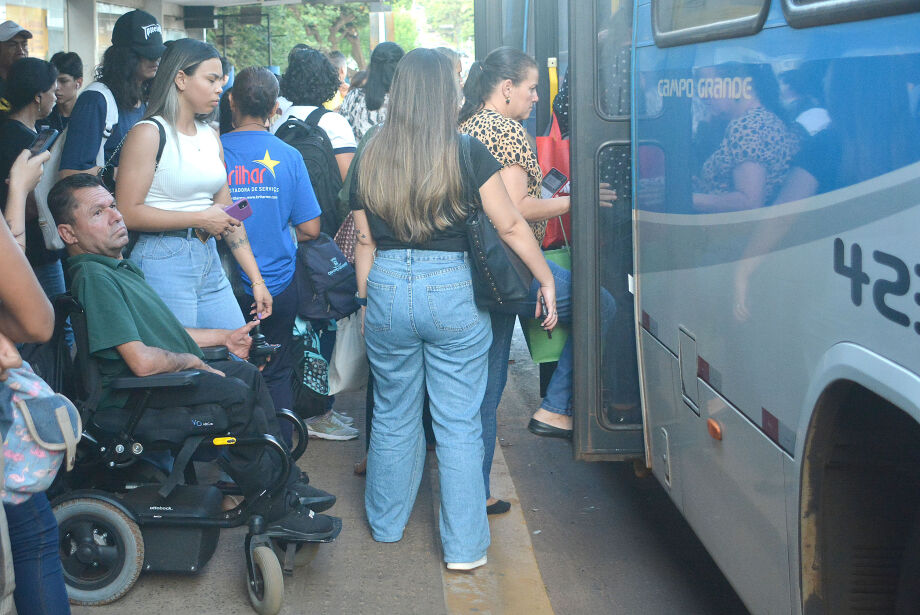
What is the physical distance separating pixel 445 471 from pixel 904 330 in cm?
248

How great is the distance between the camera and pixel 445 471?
13.8 ft

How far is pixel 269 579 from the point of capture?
367cm

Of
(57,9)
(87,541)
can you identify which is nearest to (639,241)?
(87,541)

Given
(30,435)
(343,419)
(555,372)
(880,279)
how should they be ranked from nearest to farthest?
(880,279) → (30,435) → (555,372) → (343,419)

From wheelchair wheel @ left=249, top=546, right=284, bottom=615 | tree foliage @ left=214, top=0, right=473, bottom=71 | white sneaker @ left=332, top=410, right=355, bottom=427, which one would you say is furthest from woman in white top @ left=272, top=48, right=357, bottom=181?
tree foliage @ left=214, top=0, right=473, bottom=71

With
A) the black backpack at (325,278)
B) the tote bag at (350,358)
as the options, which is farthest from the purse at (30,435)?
the tote bag at (350,358)

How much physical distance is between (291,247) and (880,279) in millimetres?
3608

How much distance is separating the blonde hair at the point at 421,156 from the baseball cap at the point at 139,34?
1.90 meters

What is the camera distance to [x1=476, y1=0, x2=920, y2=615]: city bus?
207 cm

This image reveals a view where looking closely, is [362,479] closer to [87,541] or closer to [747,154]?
[87,541]

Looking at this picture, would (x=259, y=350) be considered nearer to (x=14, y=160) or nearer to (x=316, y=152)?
(x=14, y=160)

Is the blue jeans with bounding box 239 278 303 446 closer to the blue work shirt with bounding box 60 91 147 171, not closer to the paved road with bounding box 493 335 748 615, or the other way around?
the blue work shirt with bounding box 60 91 147 171

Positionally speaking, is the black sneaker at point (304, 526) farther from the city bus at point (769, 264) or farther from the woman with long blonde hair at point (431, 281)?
the city bus at point (769, 264)

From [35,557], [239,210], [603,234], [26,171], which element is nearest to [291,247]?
[239,210]
